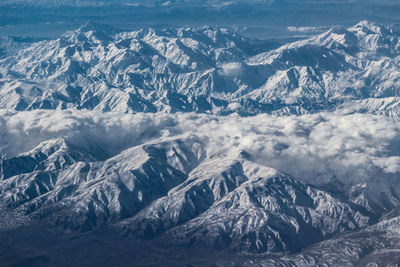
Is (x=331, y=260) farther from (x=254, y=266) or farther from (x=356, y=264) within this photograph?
(x=254, y=266)

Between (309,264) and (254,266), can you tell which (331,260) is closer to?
(309,264)

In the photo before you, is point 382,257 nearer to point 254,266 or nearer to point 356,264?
point 356,264

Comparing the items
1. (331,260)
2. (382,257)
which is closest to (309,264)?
(331,260)

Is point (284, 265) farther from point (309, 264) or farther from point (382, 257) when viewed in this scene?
point (382, 257)

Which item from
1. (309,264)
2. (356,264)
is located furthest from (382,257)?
(309,264)
